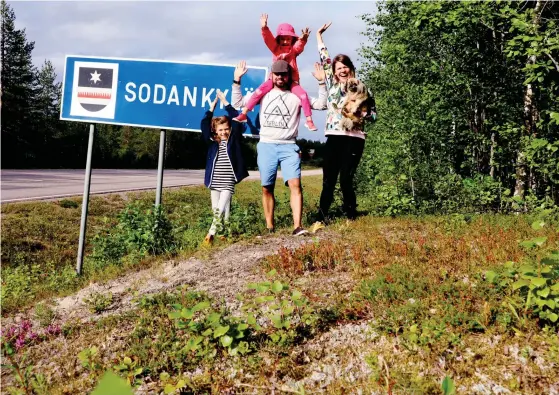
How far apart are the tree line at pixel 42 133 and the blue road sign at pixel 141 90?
28.5 meters

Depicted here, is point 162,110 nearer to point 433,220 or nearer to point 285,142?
point 285,142

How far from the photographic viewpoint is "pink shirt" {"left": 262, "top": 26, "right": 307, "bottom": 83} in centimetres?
647

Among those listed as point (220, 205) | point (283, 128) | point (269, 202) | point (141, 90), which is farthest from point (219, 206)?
point (141, 90)

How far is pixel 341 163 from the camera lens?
6.85 metres

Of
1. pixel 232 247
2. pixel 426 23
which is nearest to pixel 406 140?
pixel 426 23

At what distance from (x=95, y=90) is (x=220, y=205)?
2.54 metres

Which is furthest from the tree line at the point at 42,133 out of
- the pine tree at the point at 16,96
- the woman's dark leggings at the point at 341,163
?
the woman's dark leggings at the point at 341,163

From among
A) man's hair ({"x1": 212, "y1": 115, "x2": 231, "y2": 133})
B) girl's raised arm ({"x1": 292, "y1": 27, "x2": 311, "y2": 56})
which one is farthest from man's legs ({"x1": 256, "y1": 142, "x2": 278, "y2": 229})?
girl's raised arm ({"x1": 292, "y1": 27, "x2": 311, "y2": 56})

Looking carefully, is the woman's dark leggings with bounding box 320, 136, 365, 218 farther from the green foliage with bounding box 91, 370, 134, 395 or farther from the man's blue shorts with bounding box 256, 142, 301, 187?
the green foliage with bounding box 91, 370, 134, 395

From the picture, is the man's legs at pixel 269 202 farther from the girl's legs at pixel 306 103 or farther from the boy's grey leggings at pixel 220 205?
the girl's legs at pixel 306 103

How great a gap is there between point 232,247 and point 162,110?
2.40 m

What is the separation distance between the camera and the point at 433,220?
691 cm

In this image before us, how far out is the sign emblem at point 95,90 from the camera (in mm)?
7121

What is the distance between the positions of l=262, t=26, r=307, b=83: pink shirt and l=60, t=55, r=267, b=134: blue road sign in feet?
2.55
